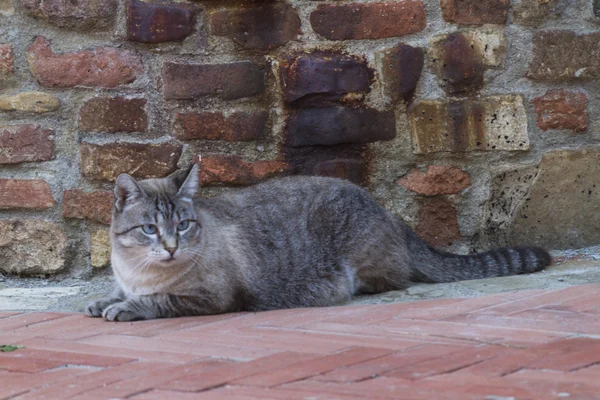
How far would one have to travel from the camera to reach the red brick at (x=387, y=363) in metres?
2.67

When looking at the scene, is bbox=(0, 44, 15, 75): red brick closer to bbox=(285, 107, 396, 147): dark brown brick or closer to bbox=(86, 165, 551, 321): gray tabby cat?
bbox=(86, 165, 551, 321): gray tabby cat

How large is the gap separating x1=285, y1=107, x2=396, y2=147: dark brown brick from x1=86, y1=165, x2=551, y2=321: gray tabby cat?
0.19 m

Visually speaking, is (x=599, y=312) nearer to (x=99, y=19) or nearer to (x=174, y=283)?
(x=174, y=283)

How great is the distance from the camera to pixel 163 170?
176 inches

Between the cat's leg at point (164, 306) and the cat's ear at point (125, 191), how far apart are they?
16.5 inches

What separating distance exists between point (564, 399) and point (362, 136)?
2.25 meters

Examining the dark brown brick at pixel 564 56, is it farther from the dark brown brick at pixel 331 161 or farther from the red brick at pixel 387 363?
the red brick at pixel 387 363

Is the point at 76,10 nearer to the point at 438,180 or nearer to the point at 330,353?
the point at 438,180

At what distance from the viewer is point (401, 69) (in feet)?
14.4

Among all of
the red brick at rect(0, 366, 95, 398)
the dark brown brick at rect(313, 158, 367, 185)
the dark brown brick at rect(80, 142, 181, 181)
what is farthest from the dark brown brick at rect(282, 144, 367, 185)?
the red brick at rect(0, 366, 95, 398)

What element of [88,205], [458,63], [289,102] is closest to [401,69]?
[458,63]

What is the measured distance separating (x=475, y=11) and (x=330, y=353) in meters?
2.09

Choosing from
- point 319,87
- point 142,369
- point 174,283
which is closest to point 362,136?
point 319,87

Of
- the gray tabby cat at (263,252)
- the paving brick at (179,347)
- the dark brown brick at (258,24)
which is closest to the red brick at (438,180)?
the gray tabby cat at (263,252)
